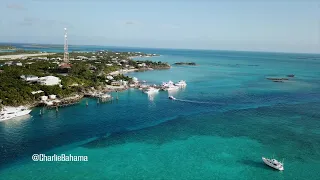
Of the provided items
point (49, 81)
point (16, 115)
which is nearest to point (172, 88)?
point (49, 81)

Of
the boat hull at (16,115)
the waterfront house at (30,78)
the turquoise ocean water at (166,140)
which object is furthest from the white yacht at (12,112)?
the waterfront house at (30,78)

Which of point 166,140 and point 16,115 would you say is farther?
point 16,115

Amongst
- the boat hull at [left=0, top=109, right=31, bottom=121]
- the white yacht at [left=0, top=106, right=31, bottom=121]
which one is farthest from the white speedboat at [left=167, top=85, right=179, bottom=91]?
the boat hull at [left=0, top=109, right=31, bottom=121]

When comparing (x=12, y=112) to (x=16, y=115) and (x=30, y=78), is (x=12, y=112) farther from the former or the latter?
(x=30, y=78)

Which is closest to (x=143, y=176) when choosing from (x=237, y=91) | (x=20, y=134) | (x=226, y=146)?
(x=226, y=146)

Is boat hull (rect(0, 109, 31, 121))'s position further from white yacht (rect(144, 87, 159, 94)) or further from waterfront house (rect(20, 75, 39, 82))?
white yacht (rect(144, 87, 159, 94))
